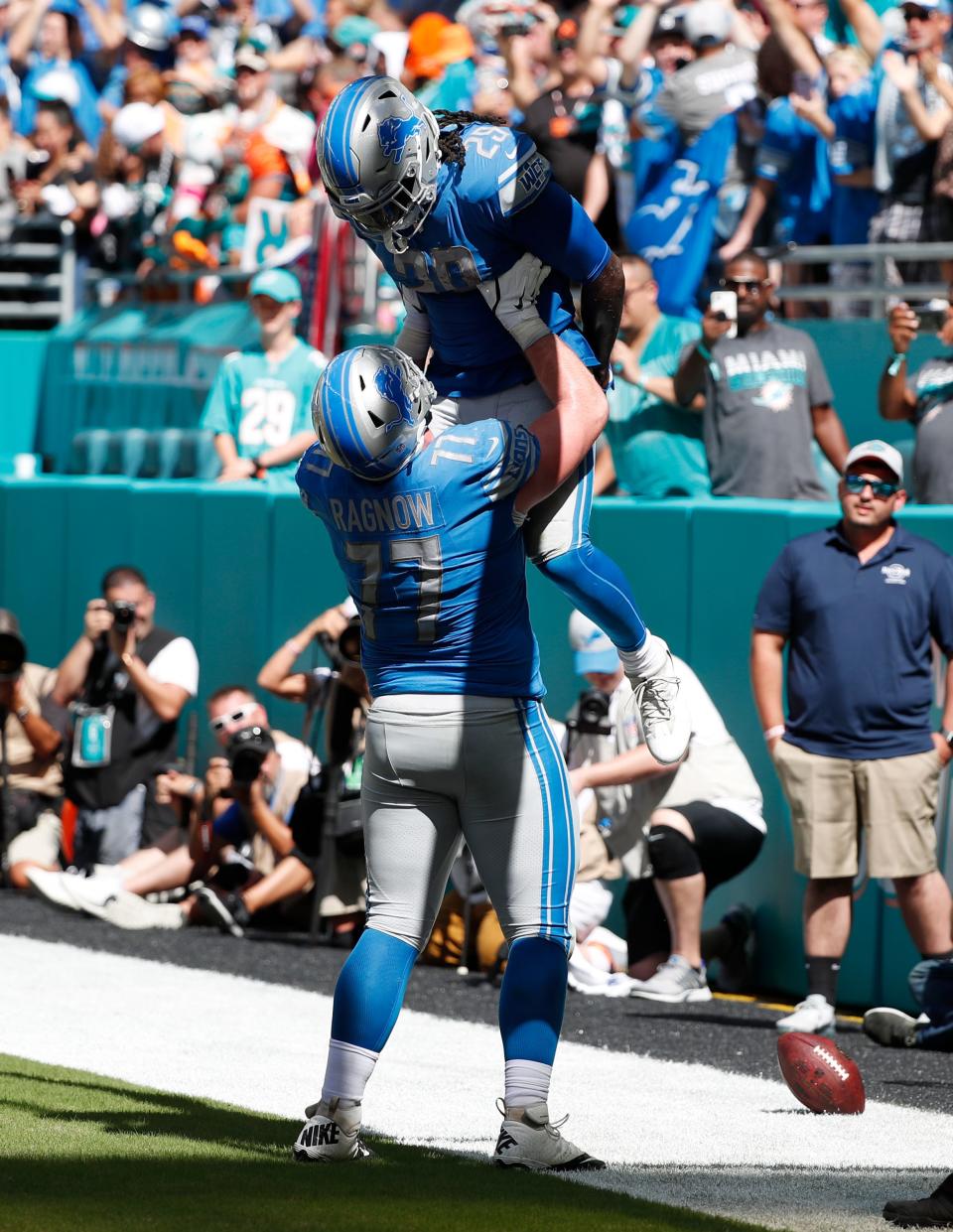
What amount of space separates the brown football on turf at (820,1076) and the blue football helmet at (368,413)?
7.77ft

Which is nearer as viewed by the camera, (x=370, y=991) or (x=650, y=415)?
(x=370, y=991)

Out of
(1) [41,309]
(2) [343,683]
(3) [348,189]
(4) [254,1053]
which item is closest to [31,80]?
(1) [41,309]

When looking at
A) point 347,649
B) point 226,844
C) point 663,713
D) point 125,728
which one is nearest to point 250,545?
point 125,728

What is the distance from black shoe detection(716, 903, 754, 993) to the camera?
907 centimetres

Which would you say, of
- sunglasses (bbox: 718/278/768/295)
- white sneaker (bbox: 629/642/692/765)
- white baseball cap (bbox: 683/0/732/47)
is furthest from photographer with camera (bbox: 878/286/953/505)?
white sneaker (bbox: 629/642/692/765)

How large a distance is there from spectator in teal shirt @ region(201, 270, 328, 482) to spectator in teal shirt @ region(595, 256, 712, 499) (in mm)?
2056

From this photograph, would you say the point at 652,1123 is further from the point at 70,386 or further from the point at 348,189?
the point at 70,386

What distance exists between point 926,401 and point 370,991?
5.15m

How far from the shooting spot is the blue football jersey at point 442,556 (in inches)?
197

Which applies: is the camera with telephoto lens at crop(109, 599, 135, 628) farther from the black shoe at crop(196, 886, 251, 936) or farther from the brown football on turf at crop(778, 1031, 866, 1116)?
the brown football on turf at crop(778, 1031, 866, 1116)

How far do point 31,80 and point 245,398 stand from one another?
579 centimetres

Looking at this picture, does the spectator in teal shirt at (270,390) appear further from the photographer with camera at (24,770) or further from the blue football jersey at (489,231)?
the blue football jersey at (489,231)

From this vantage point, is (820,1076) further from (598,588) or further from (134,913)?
(134,913)

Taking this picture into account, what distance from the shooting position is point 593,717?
898cm
